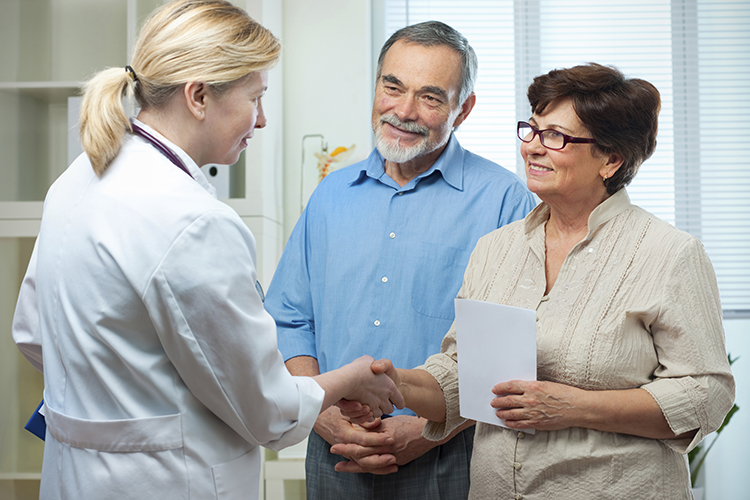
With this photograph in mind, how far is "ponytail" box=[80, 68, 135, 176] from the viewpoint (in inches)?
35.8

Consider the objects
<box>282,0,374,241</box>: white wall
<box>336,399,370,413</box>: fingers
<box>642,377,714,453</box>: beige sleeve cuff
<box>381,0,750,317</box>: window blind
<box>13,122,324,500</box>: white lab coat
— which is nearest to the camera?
<box>13,122,324,500</box>: white lab coat

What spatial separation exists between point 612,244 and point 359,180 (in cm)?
74

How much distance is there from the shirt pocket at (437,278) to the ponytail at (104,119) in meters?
0.82

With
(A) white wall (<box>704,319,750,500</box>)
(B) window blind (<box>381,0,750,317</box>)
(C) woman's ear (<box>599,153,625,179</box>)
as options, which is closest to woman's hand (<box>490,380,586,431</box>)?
(C) woman's ear (<box>599,153,625,179</box>)

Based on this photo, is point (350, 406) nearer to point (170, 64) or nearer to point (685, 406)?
point (685, 406)

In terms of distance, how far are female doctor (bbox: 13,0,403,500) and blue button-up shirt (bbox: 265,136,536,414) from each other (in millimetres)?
581

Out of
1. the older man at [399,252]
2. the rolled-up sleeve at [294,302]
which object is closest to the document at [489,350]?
the older man at [399,252]

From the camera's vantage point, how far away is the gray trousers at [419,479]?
1482mm

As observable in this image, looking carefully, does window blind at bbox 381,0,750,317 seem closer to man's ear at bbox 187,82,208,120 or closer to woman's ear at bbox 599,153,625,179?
woman's ear at bbox 599,153,625,179

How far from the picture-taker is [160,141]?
97 centimetres

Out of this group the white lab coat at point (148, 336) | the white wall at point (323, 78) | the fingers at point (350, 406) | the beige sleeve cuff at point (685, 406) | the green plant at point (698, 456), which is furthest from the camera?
the white wall at point (323, 78)

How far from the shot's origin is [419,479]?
1483 millimetres

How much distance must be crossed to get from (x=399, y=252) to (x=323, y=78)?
5.37 ft

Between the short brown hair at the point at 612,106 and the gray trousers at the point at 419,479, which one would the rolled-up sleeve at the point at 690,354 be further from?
the gray trousers at the point at 419,479
